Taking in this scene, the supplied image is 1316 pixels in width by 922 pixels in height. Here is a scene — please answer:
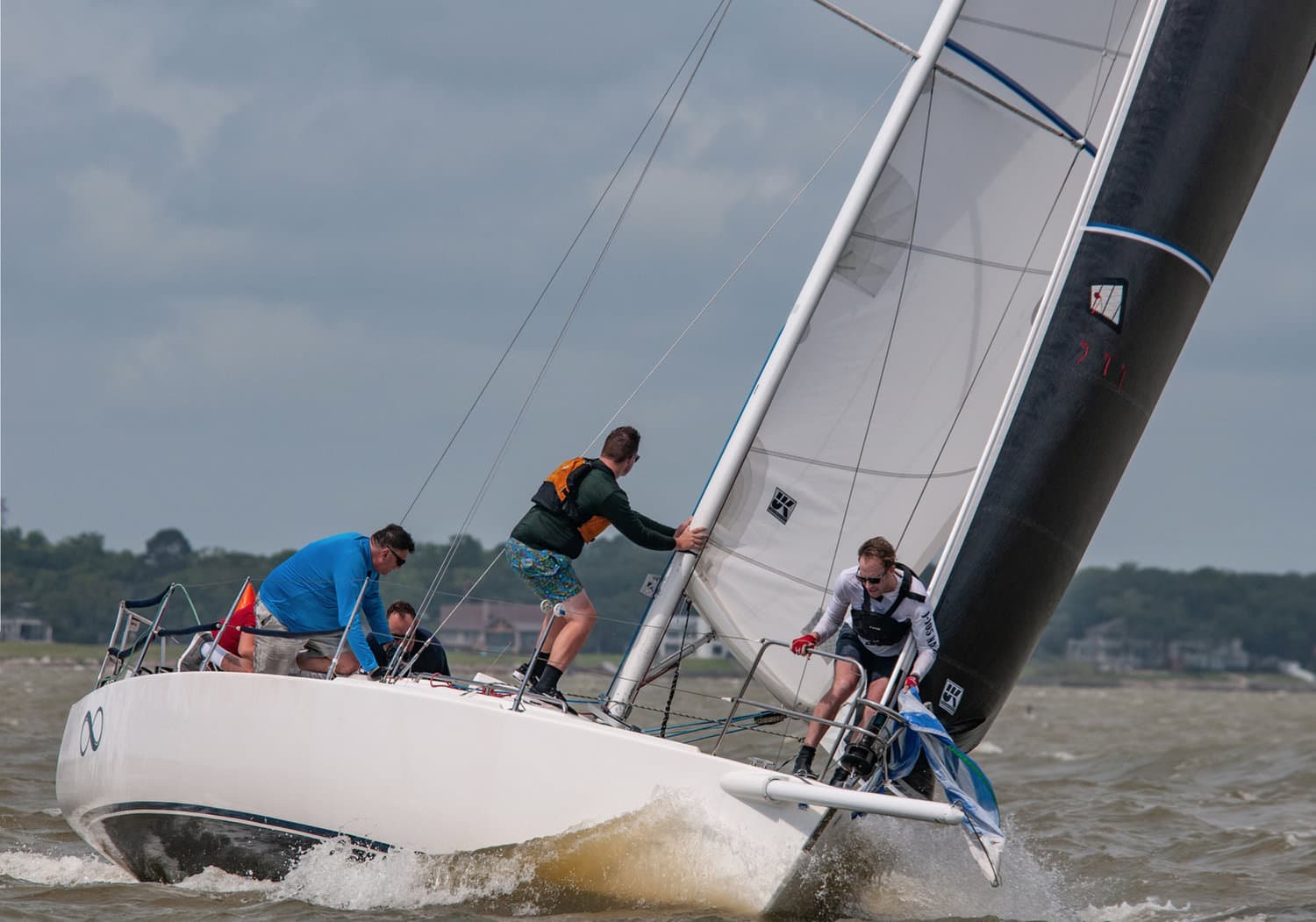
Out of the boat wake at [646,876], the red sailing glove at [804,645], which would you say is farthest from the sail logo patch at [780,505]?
the boat wake at [646,876]

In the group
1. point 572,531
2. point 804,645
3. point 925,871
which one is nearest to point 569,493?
point 572,531

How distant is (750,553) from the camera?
702 centimetres

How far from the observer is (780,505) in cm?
703

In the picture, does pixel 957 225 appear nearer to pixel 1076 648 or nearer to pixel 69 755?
pixel 69 755

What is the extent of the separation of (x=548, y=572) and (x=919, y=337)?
2.13 metres

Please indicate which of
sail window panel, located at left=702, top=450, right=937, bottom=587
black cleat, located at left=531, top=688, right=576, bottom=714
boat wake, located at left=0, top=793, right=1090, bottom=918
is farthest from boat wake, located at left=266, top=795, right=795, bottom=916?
sail window panel, located at left=702, top=450, right=937, bottom=587

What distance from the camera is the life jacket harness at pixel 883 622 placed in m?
6.18

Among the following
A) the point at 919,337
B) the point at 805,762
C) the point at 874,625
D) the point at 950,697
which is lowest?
the point at 805,762

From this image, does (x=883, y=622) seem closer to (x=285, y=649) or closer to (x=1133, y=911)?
(x=1133, y=911)

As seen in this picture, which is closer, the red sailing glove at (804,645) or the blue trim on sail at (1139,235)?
the red sailing glove at (804,645)

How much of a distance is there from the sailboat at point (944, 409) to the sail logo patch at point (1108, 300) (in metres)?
0.01

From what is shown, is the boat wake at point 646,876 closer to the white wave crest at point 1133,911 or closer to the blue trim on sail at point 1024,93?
the white wave crest at point 1133,911

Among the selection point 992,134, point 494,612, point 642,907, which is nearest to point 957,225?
point 992,134

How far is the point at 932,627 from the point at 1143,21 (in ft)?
11.7
